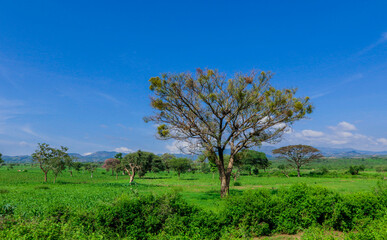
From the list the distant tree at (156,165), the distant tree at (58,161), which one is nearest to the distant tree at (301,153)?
the distant tree at (156,165)

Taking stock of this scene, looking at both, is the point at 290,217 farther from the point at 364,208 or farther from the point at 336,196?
the point at 364,208

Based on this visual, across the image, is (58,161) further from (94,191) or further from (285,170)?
(285,170)

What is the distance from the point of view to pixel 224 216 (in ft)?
35.6

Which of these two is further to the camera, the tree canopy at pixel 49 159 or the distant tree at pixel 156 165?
the distant tree at pixel 156 165

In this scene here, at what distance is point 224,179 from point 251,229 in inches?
479

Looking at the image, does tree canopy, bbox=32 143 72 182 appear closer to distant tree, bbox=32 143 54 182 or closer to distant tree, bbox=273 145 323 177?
distant tree, bbox=32 143 54 182

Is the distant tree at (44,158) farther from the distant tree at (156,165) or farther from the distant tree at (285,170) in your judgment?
the distant tree at (285,170)

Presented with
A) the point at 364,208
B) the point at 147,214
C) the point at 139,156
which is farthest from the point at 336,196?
the point at 139,156

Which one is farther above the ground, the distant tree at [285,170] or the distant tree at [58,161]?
the distant tree at [58,161]

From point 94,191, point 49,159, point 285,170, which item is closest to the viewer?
point 94,191

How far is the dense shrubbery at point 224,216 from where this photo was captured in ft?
31.9

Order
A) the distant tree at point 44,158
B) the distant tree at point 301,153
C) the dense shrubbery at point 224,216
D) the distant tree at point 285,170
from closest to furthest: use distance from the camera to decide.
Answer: the dense shrubbery at point 224,216 → the distant tree at point 44,158 → the distant tree at point 285,170 → the distant tree at point 301,153

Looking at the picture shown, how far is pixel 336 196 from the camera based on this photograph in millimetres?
12641

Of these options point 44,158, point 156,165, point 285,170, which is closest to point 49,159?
point 44,158
